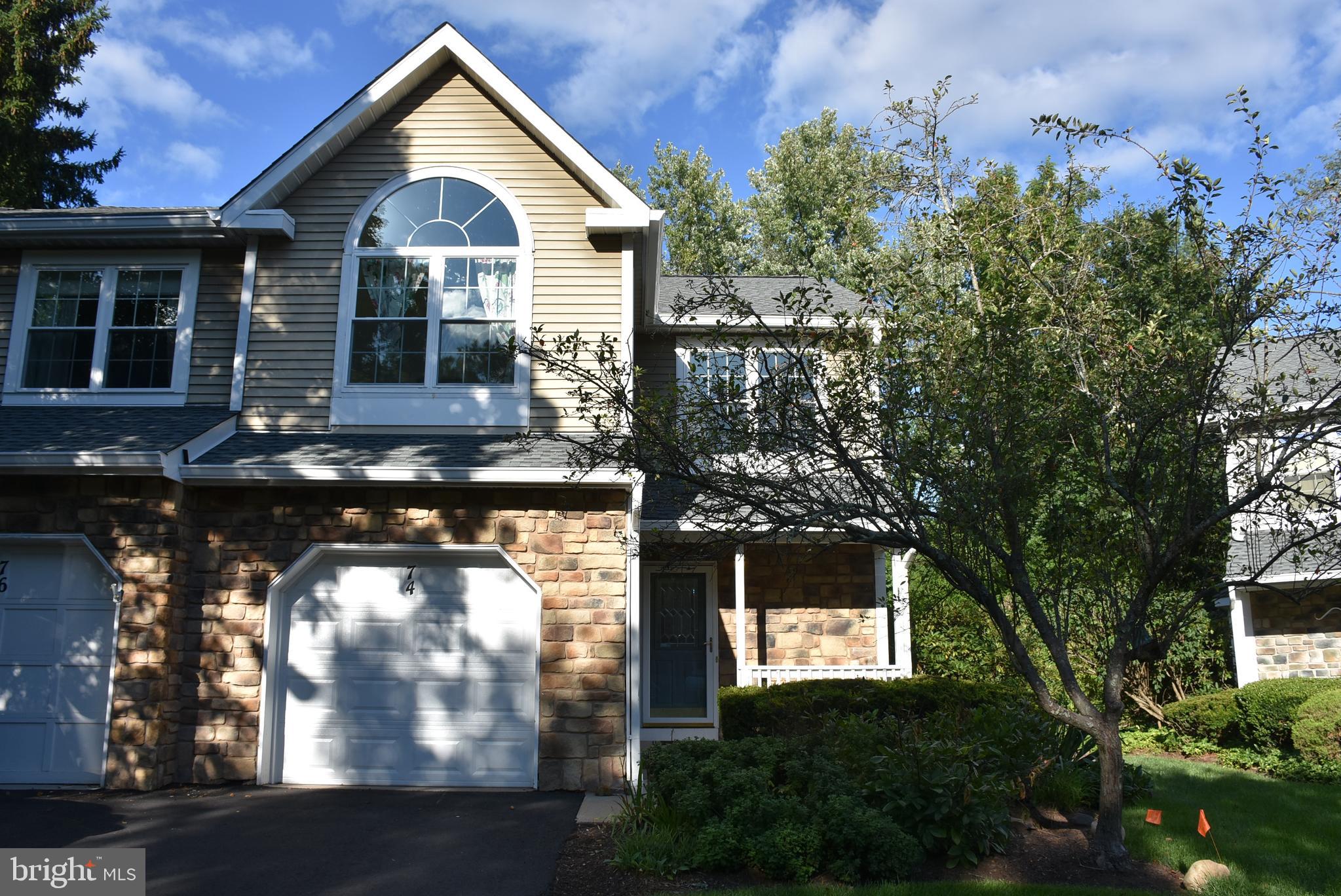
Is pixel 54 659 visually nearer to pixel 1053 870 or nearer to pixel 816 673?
pixel 816 673

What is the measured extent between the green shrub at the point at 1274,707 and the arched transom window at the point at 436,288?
961 centimetres

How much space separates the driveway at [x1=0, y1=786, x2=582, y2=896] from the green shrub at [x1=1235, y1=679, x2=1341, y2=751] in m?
8.40

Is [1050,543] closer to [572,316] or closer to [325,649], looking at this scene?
[572,316]

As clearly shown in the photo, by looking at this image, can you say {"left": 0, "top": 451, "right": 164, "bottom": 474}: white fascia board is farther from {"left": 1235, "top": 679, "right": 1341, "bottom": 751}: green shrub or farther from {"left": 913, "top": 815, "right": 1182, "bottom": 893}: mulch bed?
{"left": 1235, "top": 679, "right": 1341, "bottom": 751}: green shrub

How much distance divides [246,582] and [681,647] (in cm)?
585

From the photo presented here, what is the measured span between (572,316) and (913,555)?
6.04 metres

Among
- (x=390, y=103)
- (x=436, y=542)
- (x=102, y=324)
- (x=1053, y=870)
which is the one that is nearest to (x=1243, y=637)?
(x=1053, y=870)

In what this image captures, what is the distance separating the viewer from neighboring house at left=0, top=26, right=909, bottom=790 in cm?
817

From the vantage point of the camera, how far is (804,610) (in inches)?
493

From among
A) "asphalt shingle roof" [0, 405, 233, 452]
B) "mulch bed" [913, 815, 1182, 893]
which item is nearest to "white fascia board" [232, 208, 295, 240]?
"asphalt shingle roof" [0, 405, 233, 452]

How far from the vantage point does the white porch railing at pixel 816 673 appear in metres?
11.5

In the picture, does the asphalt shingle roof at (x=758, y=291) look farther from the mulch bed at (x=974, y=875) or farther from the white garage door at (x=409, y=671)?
the mulch bed at (x=974, y=875)

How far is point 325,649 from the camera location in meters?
8.57

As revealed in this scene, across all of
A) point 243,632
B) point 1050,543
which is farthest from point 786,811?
point 243,632
